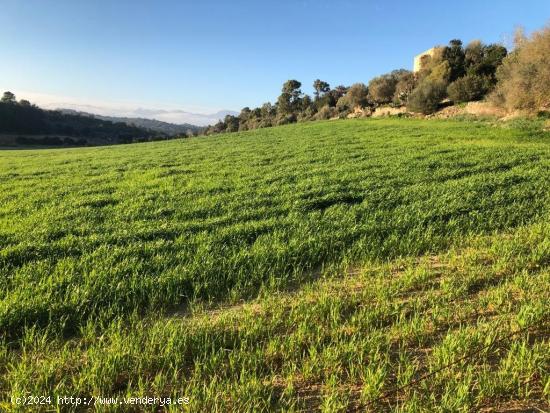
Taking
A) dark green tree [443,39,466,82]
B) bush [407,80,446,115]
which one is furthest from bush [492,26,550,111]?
dark green tree [443,39,466,82]

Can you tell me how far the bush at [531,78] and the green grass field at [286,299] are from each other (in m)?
22.7

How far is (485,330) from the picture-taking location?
4297mm

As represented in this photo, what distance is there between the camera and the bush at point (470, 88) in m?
42.8

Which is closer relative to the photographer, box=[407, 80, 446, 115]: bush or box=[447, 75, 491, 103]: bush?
box=[447, 75, 491, 103]: bush

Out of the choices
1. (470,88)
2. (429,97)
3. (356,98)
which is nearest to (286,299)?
(470,88)

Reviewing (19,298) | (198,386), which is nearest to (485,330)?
(198,386)

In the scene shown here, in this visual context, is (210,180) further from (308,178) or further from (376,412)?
(376,412)

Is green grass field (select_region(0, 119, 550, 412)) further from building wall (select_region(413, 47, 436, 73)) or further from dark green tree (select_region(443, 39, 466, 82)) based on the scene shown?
building wall (select_region(413, 47, 436, 73))

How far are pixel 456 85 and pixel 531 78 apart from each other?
15.8 meters

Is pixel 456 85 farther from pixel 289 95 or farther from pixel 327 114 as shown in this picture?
pixel 289 95

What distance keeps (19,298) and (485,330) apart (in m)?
5.81

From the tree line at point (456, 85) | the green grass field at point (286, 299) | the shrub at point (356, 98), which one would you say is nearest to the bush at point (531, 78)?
the tree line at point (456, 85)

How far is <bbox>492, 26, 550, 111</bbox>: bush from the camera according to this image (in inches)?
1113

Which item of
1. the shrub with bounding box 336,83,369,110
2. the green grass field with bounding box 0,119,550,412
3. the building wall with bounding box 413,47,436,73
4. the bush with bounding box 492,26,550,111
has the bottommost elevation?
the green grass field with bounding box 0,119,550,412
